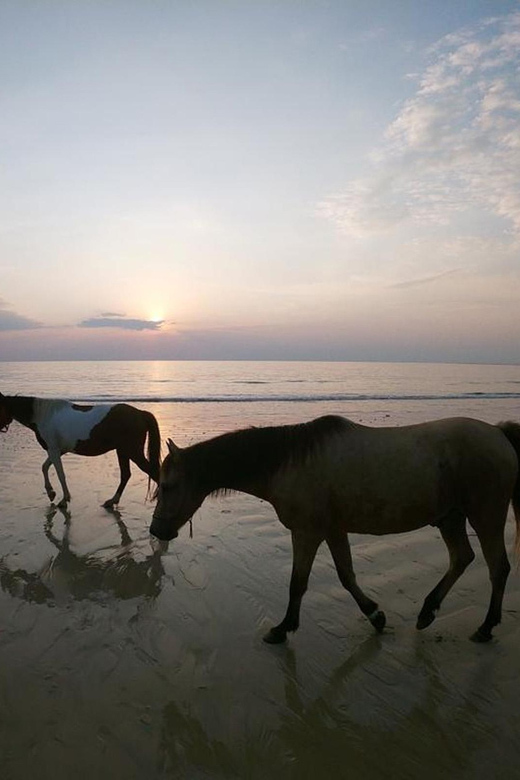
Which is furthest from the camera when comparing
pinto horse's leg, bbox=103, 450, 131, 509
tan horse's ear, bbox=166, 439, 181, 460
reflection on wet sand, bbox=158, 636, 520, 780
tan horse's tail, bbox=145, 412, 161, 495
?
tan horse's tail, bbox=145, 412, 161, 495

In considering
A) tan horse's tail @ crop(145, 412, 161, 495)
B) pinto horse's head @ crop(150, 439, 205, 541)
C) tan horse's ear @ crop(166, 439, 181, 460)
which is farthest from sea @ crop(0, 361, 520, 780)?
tan horse's tail @ crop(145, 412, 161, 495)

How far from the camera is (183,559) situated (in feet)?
17.1

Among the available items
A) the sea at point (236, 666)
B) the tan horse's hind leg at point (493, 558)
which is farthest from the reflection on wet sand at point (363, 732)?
the tan horse's hind leg at point (493, 558)

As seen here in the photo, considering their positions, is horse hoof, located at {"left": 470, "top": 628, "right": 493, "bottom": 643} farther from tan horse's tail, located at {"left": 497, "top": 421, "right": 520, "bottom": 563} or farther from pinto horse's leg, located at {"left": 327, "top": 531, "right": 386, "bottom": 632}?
tan horse's tail, located at {"left": 497, "top": 421, "right": 520, "bottom": 563}

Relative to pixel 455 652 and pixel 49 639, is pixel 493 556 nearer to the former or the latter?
pixel 455 652

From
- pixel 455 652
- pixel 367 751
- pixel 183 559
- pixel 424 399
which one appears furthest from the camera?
pixel 424 399

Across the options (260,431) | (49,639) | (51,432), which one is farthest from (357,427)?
(51,432)

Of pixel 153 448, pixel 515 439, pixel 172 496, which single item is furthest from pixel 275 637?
pixel 153 448

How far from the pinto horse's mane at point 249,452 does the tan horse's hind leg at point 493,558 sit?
50.1 inches

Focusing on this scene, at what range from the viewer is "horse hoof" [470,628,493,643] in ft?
11.9

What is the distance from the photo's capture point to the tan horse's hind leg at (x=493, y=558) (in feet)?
12.0

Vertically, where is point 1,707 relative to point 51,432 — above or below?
below

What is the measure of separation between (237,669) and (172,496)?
1358 millimetres

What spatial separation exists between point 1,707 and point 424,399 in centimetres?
2731
